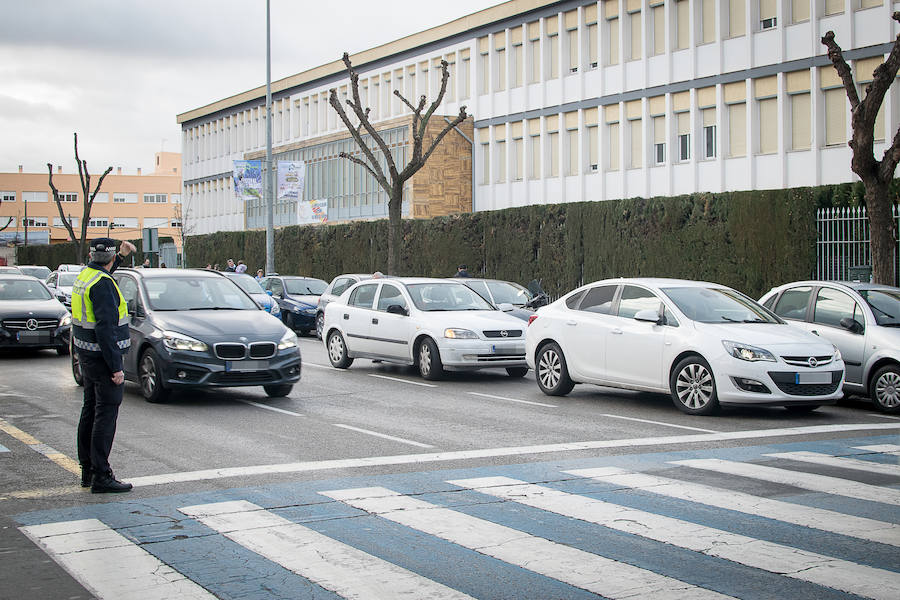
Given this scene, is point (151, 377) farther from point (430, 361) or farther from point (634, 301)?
point (634, 301)

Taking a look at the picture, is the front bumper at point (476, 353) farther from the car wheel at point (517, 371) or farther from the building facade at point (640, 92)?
the building facade at point (640, 92)

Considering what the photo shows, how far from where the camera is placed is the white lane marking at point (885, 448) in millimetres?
9984

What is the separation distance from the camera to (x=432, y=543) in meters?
6.44

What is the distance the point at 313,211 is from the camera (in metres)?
55.0

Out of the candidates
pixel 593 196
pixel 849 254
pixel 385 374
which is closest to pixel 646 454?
pixel 385 374

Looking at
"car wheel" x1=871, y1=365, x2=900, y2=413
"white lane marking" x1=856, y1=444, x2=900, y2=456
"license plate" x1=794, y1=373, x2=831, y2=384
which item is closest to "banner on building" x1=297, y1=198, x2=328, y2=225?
"car wheel" x1=871, y1=365, x2=900, y2=413

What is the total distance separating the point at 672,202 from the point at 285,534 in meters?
23.0

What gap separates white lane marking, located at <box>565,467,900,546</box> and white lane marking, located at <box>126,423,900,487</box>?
1.20 m

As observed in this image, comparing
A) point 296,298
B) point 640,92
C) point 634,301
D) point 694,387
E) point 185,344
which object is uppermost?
point 640,92

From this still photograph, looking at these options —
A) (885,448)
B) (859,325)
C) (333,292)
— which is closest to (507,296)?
(333,292)

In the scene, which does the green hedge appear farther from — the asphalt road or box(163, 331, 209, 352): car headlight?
box(163, 331, 209, 352): car headlight

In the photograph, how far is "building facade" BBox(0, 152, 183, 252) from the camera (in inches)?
4973

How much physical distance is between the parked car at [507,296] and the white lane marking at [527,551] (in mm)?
14147

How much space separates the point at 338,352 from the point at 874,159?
30.6 ft
